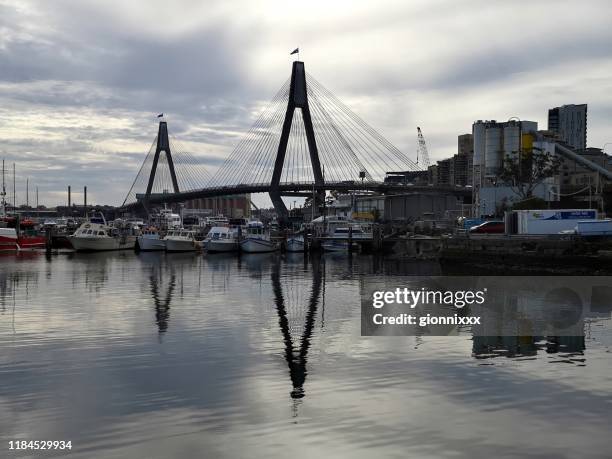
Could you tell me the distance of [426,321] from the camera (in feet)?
79.9

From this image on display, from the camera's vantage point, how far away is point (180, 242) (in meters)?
79.0

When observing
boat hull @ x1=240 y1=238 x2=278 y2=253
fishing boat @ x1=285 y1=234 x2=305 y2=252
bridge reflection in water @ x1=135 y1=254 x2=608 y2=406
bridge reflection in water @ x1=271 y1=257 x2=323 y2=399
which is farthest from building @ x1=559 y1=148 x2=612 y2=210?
bridge reflection in water @ x1=271 y1=257 x2=323 y2=399

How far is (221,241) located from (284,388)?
212ft

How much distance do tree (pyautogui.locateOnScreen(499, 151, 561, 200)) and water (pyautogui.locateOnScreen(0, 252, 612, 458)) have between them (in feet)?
197

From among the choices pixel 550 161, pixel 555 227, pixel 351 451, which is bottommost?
pixel 351 451

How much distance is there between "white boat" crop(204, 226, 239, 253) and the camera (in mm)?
78125

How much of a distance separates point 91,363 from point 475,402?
33.2 ft

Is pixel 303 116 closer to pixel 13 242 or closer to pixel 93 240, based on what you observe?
pixel 93 240

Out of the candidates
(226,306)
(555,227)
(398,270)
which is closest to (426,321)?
(226,306)

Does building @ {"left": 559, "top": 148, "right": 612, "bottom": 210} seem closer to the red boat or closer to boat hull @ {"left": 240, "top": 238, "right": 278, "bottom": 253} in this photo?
boat hull @ {"left": 240, "top": 238, "right": 278, "bottom": 253}

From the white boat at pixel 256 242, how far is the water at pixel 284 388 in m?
49.8

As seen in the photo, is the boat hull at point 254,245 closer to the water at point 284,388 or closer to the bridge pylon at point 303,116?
the bridge pylon at point 303,116

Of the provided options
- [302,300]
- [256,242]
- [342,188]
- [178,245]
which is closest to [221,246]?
[256,242]

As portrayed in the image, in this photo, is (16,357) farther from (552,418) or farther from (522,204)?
(522,204)
